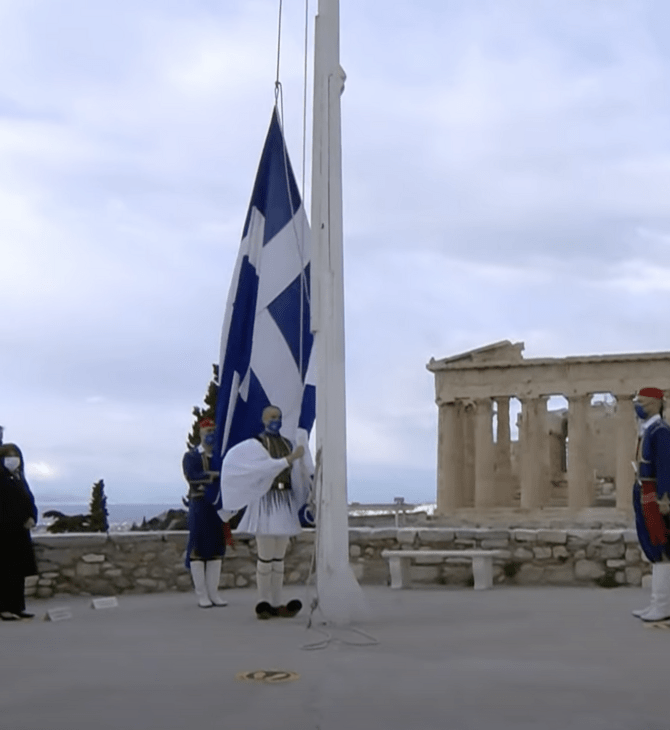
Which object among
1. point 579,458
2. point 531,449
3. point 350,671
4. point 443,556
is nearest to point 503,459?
point 531,449

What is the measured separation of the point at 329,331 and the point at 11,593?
4009 mm

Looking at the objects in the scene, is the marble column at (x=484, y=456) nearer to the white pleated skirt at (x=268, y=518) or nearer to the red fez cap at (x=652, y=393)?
the red fez cap at (x=652, y=393)

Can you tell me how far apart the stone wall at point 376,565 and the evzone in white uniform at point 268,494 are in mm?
3405

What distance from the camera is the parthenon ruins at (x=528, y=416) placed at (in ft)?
122

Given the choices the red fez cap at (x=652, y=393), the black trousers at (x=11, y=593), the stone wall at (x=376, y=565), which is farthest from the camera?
the stone wall at (x=376, y=565)

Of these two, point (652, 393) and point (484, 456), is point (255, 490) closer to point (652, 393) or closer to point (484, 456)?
point (652, 393)

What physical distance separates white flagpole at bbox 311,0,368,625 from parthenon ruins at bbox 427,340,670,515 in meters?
28.7

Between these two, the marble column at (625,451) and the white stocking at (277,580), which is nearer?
the white stocking at (277,580)

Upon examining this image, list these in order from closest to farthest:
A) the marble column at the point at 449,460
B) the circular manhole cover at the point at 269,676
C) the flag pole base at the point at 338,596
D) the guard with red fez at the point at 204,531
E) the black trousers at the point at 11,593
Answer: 1. the circular manhole cover at the point at 269,676
2. the flag pole base at the point at 338,596
3. the black trousers at the point at 11,593
4. the guard with red fez at the point at 204,531
5. the marble column at the point at 449,460

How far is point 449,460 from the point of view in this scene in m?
40.7

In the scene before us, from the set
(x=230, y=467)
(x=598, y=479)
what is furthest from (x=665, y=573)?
(x=598, y=479)

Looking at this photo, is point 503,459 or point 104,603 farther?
point 503,459

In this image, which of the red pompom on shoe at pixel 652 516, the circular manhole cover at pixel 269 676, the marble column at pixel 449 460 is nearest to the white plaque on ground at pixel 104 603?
the circular manhole cover at pixel 269 676

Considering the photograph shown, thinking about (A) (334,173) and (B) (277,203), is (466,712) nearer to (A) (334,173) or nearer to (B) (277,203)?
(A) (334,173)
